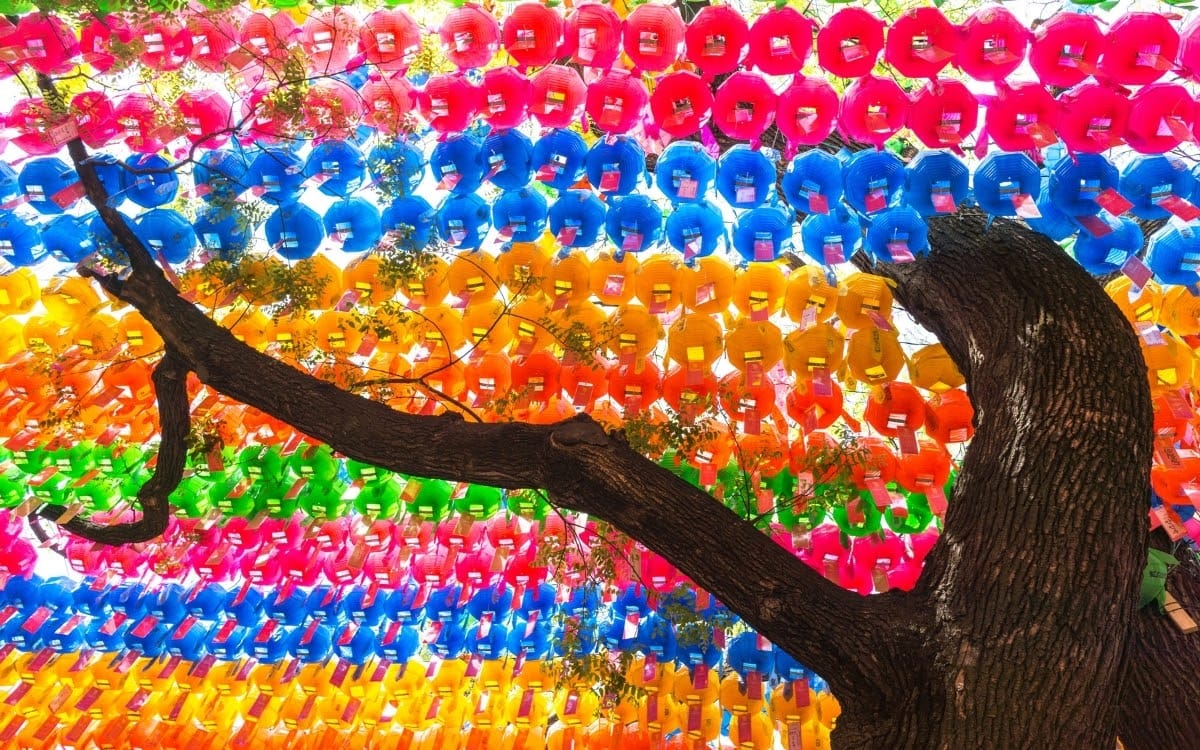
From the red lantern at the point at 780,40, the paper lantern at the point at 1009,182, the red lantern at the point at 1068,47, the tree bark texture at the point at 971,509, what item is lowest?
the tree bark texture at the point at 971,509

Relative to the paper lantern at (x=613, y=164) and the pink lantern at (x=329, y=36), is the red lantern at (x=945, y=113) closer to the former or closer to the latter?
the paper lantern at (x=613, y=164)

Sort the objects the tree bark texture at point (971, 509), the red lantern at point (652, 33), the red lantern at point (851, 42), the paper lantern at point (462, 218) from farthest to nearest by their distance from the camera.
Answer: the paper lantern at point (462, 218) < the red lantern at point (652, 33) < the red lantern at point (851, 42) < the tree bark texture at point (971, 509)

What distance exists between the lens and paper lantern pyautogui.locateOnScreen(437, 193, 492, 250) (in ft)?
10.1

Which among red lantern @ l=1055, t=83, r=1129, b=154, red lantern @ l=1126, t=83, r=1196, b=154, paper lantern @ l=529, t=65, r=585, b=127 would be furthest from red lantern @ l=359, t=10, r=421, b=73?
red lantern @ l=1126, t=83, r=1196, b=154

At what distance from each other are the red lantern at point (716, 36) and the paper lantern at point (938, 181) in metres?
0.67

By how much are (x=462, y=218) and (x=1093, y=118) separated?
196cm

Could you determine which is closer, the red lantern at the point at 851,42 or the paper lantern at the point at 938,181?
the red lantern at the point at 851,42

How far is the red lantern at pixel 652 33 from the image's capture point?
275 cm

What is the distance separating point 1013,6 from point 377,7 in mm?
1976

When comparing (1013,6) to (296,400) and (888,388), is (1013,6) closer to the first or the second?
(888,388)

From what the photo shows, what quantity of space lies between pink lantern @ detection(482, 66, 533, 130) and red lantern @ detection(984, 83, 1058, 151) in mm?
1418

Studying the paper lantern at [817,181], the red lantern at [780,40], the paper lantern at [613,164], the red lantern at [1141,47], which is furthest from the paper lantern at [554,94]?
the red lantern at [1141,47]

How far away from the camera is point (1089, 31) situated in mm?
2564

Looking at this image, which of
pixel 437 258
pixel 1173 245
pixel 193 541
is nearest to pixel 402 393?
pixel 437 258
